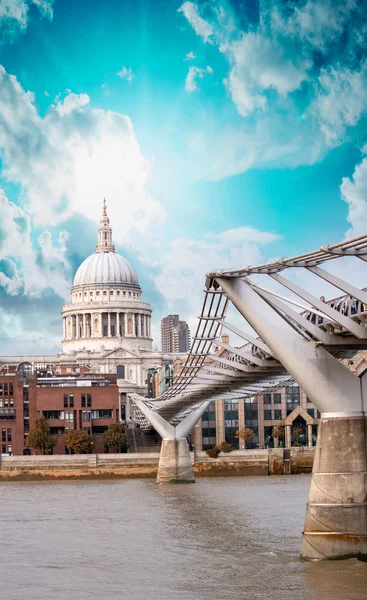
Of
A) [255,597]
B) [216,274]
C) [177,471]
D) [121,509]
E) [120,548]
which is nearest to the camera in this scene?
[255,597]

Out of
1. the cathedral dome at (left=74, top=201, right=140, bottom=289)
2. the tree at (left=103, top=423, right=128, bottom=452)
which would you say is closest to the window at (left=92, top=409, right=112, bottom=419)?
the tree at (left=103, top=423, right=128, bottom=452)

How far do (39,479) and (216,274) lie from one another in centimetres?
4991

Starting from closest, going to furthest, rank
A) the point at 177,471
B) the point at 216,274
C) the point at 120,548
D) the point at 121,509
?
the point at 216,274, the point at 120,548, the point at 121,509, the point at 177,471

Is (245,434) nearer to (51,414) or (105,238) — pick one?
(51,414)

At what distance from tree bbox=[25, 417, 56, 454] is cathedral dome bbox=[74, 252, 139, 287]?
81.4m

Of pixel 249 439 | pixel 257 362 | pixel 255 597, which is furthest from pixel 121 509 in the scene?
pixel 249 439

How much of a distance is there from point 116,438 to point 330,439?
58450 millimetres

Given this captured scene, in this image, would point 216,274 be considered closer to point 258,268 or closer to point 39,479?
point 258,268

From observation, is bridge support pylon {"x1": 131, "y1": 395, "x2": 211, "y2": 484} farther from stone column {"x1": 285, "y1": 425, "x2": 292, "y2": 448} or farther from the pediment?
the pediment

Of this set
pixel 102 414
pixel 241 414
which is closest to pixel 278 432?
pixel 241 414

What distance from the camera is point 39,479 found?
7656 cm

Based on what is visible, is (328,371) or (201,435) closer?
(328,371)

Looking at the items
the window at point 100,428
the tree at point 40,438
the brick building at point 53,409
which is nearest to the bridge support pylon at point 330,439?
the tree at point 40,438

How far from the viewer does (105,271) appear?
16850 cm
